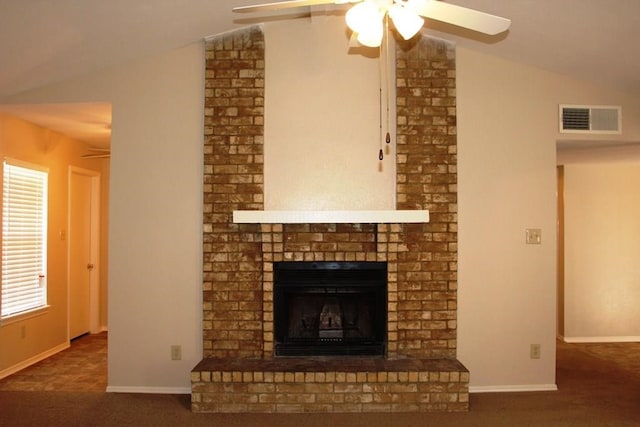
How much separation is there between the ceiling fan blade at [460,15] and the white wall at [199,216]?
63.7 inches

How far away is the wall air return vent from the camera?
4.04 m

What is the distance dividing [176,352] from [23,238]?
1.98m

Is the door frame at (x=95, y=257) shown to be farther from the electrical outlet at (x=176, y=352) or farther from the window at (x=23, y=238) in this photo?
the electrical outlet at (x=176, y=352)

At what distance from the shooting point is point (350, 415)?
346 cm

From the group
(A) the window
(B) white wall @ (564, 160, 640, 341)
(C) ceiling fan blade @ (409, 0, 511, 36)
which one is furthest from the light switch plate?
(A) the window

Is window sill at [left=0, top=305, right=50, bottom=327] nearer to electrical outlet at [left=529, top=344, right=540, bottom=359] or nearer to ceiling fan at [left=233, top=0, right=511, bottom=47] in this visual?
ceiling fan at [left=233, top=0, right=511, bottom=47]

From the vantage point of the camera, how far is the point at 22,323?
4.50 m

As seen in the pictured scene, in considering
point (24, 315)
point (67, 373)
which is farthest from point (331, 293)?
point (24, 315)

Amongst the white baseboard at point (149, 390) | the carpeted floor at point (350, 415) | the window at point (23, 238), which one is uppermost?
the window at point (23, 238)

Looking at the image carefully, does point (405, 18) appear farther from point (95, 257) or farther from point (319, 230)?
point (95, 257)

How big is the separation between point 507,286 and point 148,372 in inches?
117

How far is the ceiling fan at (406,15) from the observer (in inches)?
87.0

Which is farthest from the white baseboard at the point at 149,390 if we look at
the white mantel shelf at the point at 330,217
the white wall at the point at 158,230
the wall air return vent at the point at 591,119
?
the wall air return vent at the point at 591,119

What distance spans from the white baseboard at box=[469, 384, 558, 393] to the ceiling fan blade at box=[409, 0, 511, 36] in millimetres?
2793
